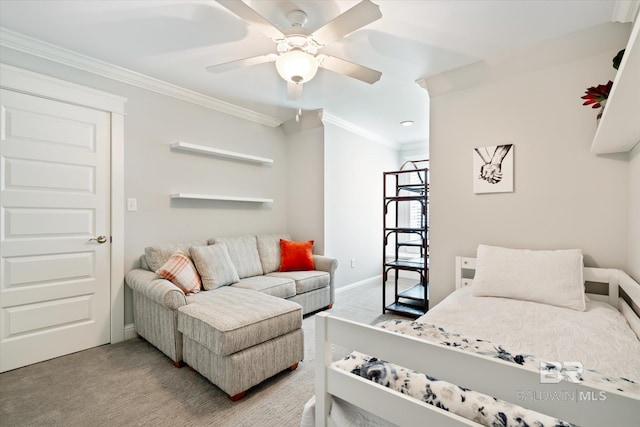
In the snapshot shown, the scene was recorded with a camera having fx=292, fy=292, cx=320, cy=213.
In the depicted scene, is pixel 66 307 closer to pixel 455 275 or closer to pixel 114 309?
pixel 114 309

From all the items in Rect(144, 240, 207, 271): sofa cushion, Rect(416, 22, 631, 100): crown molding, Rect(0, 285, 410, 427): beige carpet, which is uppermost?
Rect(416, 22, 631, 100): crown molding

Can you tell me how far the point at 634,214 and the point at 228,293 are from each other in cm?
297

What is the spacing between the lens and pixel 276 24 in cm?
203

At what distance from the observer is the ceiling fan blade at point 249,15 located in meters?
1.45

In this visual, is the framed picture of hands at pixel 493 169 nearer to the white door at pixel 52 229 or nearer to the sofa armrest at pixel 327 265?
the sofa armrest at pixel 327 265

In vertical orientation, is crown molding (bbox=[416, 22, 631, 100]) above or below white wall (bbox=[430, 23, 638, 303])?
above

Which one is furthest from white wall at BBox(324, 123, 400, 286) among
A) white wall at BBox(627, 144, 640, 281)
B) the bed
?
white wall at BBox(627, 144, 640, 281)

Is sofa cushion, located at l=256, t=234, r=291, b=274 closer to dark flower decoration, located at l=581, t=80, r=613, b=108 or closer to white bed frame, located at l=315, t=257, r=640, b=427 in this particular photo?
white bed frame, located at l=315, t=257, r=640, b=427

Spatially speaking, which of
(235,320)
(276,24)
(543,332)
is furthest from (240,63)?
(543,332)

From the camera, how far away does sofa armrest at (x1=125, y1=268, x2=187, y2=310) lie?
2.16 m

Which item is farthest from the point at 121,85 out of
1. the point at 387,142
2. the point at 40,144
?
the point at 387,142

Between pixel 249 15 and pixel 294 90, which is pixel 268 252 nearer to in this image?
pixel 294 90

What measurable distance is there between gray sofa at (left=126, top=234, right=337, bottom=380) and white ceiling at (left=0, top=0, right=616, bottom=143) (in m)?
1.73
